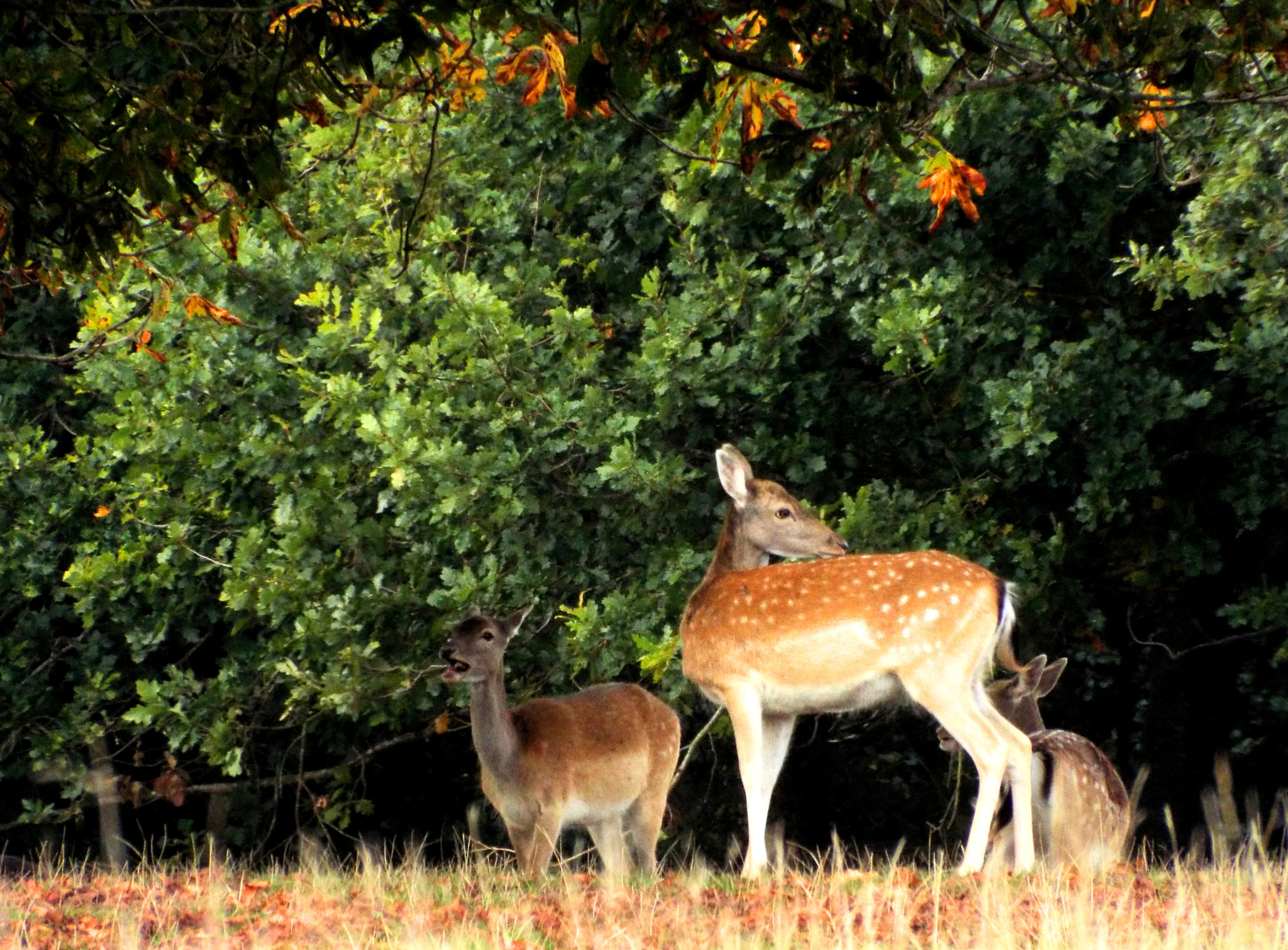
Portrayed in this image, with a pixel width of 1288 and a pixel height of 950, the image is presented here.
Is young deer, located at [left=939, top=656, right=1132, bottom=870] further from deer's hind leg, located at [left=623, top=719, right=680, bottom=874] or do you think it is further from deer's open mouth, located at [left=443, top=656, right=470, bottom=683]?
deer's open mouth, located at [left=443, top=656, right=470, bottom=683]

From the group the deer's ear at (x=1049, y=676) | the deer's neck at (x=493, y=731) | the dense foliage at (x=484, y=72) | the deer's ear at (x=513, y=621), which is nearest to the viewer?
the dense foliage at (x=484, y=72)

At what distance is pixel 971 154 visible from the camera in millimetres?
10609

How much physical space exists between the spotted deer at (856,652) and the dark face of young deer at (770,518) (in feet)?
2.47

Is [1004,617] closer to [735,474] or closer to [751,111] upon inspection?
[735,474]

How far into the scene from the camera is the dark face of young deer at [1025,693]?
8.82 meters

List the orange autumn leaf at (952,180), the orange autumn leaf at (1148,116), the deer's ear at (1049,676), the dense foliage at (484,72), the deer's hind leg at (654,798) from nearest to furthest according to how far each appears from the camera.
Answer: the dense foliage at (484,72) → the orange autumn leaf at (952,180) → the orange autumn leaf at (1148,116) → the deer's ear at (1049,676) → the deer's hind leg at (654,798)

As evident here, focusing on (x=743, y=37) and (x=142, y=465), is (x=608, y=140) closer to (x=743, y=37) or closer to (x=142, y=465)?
(x=142, y=465)

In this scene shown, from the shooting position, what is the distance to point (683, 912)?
581 cm

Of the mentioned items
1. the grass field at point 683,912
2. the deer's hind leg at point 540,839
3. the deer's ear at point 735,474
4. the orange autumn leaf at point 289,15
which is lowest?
the grass field at point 683,912

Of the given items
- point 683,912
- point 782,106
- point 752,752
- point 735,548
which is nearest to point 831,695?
point 752,752

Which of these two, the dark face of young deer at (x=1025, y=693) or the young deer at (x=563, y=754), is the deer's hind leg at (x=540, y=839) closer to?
the young deer at (x=563, y=754)

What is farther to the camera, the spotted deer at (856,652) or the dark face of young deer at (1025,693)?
the dark face of young deer at (1025,693)

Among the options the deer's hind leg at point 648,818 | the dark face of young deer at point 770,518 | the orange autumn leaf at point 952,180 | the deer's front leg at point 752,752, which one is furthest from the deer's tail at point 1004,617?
the orange autumn leaf at point 952,180

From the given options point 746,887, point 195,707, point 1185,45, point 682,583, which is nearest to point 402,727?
point 195,707
